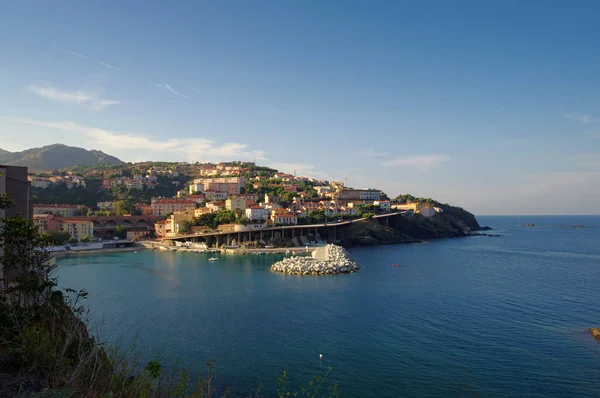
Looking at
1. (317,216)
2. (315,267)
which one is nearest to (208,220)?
(317,216)

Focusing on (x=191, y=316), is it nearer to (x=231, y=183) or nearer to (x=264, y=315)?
(x=264, y=315)

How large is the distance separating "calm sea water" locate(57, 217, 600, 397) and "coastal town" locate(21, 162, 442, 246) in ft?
72.5

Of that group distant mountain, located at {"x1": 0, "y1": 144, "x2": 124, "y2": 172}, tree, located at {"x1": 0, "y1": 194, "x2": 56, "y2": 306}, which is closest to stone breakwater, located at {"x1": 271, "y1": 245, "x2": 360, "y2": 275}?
tree, located at {"x1": 0, "y1": 194, "x2": 56, "y2": 306}

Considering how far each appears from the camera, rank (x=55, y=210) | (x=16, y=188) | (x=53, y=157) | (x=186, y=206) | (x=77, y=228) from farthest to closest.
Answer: (x=53, y=157) < (x=186, y=206) < (x=55, y=210) < (x=77, y=228) < (x=16, y=188)

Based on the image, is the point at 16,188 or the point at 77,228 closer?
the point at 16,188

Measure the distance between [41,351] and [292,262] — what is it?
27.8m

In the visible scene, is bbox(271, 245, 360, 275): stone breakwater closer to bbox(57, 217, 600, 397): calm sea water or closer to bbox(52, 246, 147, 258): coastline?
bbox(57, 217, 600, 397): calm sea water

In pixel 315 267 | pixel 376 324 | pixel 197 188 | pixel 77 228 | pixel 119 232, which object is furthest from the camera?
pixel 197 188

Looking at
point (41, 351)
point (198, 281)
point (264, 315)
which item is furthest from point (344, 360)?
point (198, 281)

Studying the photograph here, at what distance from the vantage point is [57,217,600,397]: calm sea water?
12586 millimetres

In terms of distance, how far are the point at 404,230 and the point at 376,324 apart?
48.6 meters

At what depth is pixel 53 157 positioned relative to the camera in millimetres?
166750

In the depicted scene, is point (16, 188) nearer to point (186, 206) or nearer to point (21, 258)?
point (21, 258)

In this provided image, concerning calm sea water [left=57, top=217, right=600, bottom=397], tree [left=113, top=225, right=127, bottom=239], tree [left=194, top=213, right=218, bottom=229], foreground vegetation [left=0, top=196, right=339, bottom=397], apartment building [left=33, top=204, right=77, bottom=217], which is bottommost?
calm sea water [left=57, top=217, right=600, bottom=397]
